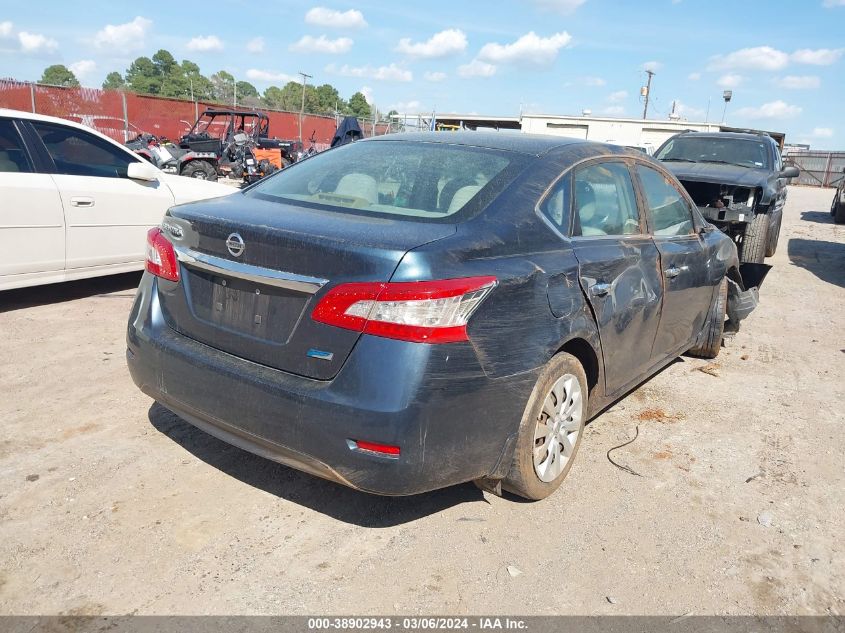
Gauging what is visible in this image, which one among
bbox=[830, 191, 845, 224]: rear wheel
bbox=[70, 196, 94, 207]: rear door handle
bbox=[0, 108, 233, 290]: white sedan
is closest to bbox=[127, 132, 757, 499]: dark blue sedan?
bbox=[0, 108, 233, 290]: white sedan

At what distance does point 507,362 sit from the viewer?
8.95 ft

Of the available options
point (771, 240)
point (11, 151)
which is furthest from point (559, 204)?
point (771, 240)

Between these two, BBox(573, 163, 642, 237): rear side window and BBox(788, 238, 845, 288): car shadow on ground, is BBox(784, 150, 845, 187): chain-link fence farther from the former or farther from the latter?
BBox(573, 163, 642, 237): rear side window

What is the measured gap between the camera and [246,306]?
273 centimetres

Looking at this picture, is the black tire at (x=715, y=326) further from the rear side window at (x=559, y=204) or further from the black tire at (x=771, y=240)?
the black tire at (x=771, y=240)

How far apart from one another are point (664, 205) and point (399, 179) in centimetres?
195

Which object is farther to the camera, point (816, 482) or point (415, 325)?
point (816, 482)

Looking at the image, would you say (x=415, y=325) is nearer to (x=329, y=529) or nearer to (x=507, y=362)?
(x=507, y=362)

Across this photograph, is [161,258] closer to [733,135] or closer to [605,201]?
[605,201]

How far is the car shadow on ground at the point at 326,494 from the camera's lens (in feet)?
10.1

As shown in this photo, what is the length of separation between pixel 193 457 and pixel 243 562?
3.03ft

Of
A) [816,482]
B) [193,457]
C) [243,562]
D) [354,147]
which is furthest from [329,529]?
[816,482]

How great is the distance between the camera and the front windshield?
9.79 metres

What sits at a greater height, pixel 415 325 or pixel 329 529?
pixel 415 325
